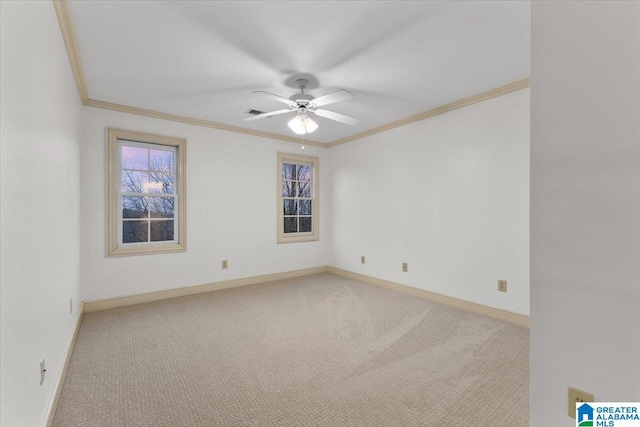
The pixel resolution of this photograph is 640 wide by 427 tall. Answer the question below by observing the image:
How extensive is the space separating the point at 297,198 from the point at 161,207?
2.22 m

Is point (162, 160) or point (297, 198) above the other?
point (162, 160)

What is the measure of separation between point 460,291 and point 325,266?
8.52ft

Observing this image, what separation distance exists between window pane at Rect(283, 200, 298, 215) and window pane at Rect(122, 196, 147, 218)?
2179mm

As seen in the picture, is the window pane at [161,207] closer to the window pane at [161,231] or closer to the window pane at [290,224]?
the window pane at [161,231]

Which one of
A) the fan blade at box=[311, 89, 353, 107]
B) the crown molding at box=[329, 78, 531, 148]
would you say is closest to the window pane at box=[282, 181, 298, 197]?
the crown molding at box=[329, 78, 531, 148]

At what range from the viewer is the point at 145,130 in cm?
396

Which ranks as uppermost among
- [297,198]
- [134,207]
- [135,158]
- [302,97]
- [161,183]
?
[302,97]

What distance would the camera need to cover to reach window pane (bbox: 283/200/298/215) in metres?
5.39

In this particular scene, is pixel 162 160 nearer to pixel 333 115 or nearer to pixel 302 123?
pixel 302 123

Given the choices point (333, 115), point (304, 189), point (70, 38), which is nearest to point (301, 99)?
Result: point (333, 115)

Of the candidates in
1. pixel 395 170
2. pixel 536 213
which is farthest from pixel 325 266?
pixel 536 213

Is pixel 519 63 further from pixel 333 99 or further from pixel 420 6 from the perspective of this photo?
pixel 333 99

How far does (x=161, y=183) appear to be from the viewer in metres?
Answer: 4.19

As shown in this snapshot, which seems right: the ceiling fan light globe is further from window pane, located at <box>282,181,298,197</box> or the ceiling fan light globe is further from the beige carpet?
window pane, located at <box>282,181,298,197</box>
